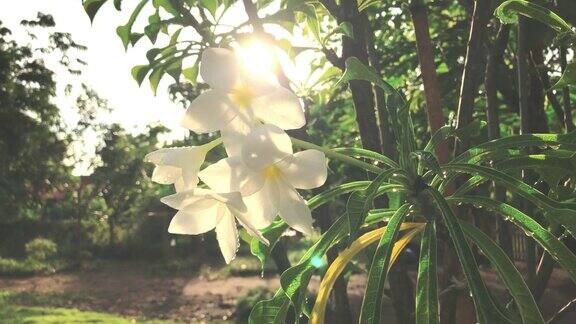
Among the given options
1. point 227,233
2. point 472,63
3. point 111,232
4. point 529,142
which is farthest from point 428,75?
point 111,232

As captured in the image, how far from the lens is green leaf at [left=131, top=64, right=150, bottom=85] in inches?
42.4

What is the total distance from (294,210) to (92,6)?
581mm

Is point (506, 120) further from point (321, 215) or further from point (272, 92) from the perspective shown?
point (272, 92)

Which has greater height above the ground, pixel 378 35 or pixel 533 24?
pixel 378 35

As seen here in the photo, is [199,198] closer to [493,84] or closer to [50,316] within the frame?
[493,84]

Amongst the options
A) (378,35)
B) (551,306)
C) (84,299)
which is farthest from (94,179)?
(378,35)

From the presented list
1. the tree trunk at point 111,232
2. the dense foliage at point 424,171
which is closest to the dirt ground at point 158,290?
the tree trunk at point 111,232

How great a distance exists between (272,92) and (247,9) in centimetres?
47

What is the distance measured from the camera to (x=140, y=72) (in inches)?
42.6

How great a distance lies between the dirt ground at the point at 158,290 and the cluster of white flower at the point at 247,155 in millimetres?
6823

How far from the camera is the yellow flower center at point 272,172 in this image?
1.72 feet

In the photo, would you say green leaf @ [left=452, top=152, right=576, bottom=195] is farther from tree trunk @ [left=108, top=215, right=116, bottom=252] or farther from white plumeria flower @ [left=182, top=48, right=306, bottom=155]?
tree trunk @ [left=108, top=215, right=116, bottom=252]

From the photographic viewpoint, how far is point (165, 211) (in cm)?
1648

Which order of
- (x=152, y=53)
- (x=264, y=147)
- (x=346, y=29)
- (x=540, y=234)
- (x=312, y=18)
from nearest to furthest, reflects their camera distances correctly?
A: (x=264, y=147) → (x=540, y=234) → (x=346, y=29) → (x=312, y=18) → (x=152, y=53)
